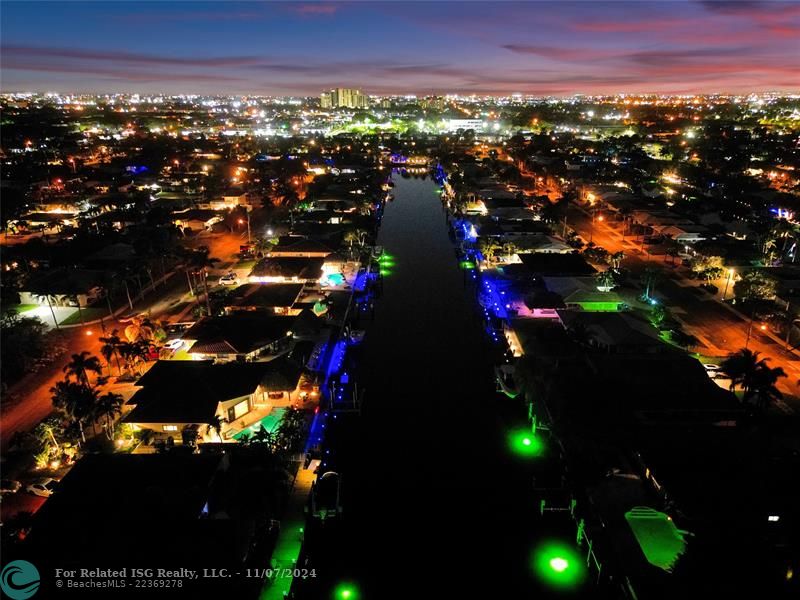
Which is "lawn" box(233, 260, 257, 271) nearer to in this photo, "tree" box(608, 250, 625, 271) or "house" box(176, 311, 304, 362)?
"house" box(176, 311, 304, 362)

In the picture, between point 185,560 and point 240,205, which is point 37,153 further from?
point 185,560

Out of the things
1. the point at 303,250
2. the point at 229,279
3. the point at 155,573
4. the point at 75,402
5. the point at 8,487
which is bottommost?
the point at 229,279

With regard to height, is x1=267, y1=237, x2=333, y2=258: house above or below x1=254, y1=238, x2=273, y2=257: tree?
above

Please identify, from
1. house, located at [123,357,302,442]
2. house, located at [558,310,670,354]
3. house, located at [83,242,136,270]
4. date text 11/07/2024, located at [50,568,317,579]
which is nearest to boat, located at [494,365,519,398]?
house, located at [558,310,670,354]

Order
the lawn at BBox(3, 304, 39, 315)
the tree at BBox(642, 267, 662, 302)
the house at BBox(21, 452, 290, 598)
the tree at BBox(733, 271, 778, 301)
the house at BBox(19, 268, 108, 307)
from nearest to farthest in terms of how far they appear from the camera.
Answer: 1. the house at BBox(21, 452, 290, 598)
2. the tree at BBox(733, 271, 778, 301)
3. the house at BBox(19, 268, 108, 307)
4. the lawn at BBox(3, 304, 39, 315)
5. the tree at BBox(642, 267, 662, 302)

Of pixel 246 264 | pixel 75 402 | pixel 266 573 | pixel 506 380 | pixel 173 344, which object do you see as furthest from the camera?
pixel 246 264

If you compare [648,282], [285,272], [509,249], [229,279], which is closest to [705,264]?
[648,282]

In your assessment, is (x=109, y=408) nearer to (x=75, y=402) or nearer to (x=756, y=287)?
(x=75, y=402)

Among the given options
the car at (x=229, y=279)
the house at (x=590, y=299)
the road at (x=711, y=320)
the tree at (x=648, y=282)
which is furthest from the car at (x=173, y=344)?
the tree at (x=648, y=282)
